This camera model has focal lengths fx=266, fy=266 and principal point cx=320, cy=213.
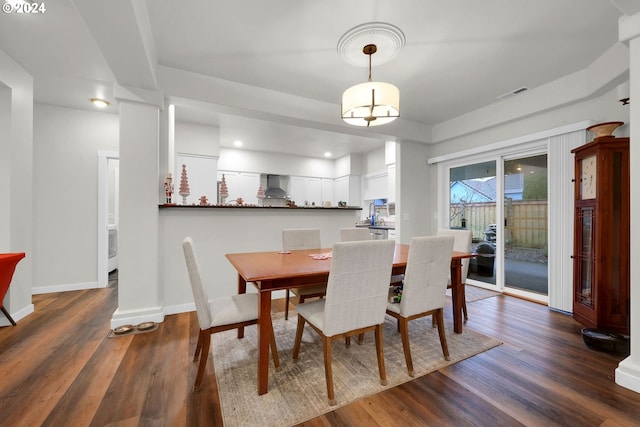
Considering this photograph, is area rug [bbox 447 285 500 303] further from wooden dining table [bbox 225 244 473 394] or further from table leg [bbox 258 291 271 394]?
table leg [bbox 258 291 271 394]

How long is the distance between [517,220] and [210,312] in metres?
A: 3.92

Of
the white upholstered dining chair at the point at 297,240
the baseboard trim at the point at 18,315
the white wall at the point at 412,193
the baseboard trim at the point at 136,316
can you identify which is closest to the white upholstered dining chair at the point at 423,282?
the white upholstered dining chair at the point at 297,240

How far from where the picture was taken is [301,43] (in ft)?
7.70

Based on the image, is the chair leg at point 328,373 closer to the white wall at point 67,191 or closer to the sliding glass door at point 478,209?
the sliding glass door at point 478,209

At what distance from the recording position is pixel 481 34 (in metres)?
2.21

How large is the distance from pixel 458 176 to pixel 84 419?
4905mm

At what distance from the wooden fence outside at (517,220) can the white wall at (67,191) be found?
5437mm

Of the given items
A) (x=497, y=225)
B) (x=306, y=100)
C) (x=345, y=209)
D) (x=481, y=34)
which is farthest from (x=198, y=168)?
(x=497, y=225)

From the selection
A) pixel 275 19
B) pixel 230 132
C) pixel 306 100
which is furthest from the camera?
pixel 230 132

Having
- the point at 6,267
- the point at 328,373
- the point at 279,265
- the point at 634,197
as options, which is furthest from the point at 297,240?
the point at 634,197

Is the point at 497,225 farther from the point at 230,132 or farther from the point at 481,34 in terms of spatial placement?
the point at 230,132

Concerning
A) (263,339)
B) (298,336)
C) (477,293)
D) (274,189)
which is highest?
(274,189)

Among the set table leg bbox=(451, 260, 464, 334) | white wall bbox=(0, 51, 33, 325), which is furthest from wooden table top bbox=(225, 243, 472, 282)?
white wall bbox=(0, 51, 33, 325)

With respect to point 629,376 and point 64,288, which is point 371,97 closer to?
point 629,376
